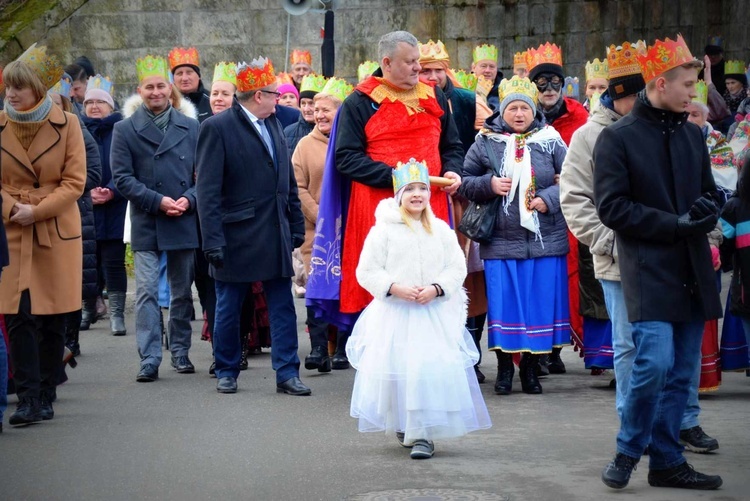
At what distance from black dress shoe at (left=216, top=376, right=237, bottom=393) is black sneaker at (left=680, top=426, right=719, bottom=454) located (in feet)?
10.9

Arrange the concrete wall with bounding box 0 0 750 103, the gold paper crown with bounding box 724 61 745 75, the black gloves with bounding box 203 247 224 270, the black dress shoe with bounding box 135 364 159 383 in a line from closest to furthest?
1. the black gloves with bounding box 203 247 224 270
2. the black dress shoe with bounding box 135 364 159 383
3. the gold paper crown with bounding box 724 61 745 75
4. the concrete wall with bounding box 0 0 750 103

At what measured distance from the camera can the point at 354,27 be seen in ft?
66.6

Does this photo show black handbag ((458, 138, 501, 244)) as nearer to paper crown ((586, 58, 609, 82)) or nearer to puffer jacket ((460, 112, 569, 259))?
puffer jacket ((460, 112, 569, 259))

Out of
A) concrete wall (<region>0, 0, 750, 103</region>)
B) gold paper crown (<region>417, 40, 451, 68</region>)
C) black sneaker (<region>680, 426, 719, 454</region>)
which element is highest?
concrete wall (<region>0, 0, 750, 103</region>)

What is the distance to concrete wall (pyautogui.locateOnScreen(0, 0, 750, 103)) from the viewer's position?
19578 mm

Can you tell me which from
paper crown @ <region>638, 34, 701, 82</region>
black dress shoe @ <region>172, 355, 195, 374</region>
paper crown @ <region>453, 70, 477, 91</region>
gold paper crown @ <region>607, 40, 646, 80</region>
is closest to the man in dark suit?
black dress shoe @ <region>172, 355, 195, 374</region>

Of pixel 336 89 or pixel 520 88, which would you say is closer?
pixel 520 88

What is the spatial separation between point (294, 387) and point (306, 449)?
1764 mm

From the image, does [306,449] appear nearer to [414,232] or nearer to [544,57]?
[414,232]

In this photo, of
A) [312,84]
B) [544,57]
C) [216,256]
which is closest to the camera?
[216,256]

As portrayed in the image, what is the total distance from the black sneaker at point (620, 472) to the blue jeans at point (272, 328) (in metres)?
3.35

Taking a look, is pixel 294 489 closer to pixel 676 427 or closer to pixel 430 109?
pixel 676 427

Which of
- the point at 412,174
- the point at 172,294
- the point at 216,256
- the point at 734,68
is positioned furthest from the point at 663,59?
the point at 734,68

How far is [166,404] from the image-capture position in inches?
362
